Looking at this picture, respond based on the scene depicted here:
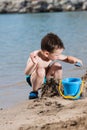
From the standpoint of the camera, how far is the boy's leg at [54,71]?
5738 mm

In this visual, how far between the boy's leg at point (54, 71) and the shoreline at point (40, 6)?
37845 millimetres

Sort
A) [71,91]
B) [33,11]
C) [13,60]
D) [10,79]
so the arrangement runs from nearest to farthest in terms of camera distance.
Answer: [71,91] < [10,79] < [13,60] < [33,11]

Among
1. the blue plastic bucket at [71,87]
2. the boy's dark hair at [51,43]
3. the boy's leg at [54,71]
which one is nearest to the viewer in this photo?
the blue plastic bucket at [71,87]

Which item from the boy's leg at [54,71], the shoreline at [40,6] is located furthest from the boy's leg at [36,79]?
the shoreline at [40,6]

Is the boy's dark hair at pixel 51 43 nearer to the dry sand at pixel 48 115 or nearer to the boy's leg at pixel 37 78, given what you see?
the boy's leg at pixel 37 78

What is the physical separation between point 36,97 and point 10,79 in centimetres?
243

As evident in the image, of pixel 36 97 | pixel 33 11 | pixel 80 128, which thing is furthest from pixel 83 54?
pixel 33 11

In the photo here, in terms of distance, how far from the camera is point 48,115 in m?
4.71

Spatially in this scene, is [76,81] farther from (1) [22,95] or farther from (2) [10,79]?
(2) [10,79]

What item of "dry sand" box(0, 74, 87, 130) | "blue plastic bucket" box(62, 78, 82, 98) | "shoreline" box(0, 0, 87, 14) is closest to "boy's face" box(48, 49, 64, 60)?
"blue plastic bucket" box(62, 78, 82, 98)

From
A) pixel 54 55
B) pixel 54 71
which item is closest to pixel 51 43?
pixel 54 55

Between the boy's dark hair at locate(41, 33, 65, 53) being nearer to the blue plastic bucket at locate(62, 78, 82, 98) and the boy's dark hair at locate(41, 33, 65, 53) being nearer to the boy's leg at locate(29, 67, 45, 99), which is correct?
the boy's leg at locate(29, 67, 45, 99)

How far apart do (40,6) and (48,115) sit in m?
40.0

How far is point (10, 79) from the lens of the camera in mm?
8156
